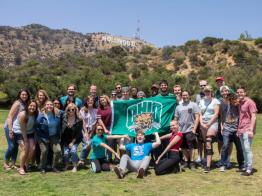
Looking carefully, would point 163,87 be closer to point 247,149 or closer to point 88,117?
point 88,117

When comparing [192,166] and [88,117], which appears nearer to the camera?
[192,166]

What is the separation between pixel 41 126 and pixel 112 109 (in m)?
2.12

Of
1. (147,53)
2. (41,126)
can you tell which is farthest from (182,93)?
(147,53)

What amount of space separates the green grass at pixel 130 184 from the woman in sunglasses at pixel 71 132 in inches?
19.7

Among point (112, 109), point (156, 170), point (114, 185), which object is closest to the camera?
point (114, 185)

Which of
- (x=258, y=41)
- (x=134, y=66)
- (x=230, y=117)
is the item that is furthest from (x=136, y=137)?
(x=258, y=41)

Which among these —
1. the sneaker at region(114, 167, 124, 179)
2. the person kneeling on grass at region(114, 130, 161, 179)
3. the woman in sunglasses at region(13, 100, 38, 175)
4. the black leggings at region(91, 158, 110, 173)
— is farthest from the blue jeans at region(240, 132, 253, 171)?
the woman in sunglasses at region(13, 100, 38, 175)

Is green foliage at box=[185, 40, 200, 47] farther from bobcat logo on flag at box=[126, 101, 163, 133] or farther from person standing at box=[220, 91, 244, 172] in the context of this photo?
person standing at box=[220, 91, 244, 172]

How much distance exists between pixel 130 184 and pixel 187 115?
2.46 metres

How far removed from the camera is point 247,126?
9859mm

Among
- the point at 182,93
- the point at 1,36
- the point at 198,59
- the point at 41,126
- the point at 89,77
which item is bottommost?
the point at 41,126

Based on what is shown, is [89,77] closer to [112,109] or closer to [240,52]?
[240,52]

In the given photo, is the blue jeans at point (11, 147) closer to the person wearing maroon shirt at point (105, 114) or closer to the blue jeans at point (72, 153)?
the blue jeans at point (72, 153)

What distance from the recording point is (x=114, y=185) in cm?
898
